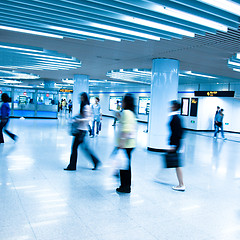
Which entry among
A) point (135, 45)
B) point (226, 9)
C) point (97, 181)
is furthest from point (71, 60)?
point (226, 9)

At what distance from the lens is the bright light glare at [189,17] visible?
14.3 feet

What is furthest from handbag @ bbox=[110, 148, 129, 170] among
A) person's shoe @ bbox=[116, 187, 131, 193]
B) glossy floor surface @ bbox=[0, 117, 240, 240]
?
glossy floor surface @ bbox=[0, 117, 240, 240]

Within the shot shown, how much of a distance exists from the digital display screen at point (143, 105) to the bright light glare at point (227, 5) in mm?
20964

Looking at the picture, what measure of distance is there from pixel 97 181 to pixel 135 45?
13.8ft

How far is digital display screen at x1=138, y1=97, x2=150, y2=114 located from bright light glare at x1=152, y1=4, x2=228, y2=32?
20.1 metres

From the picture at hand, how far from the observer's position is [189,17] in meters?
4.69

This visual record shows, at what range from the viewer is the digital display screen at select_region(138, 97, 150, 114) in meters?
25.3

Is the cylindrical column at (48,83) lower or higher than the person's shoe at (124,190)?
higher

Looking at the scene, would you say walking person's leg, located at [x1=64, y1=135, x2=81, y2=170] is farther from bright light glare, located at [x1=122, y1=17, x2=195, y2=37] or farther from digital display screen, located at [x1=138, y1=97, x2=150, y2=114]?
digital display screen, located at [x1=138, y1=97, x2=150, y2=114]

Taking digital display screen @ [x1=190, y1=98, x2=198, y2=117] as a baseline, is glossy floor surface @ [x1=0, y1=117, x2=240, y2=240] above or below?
below

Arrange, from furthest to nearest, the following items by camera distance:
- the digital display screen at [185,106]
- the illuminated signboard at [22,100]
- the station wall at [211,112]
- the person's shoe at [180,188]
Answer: the illuminated signboard at [22,100]
the digital display screen at [185,106]
the station wall at [211,112]
the person's shoe at [180,188]

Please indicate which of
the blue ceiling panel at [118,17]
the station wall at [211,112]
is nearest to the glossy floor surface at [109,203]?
the blue ceiling panel at [118,17]

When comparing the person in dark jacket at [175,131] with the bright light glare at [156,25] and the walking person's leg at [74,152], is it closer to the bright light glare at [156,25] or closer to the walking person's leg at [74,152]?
the bright light glare at [156,25]

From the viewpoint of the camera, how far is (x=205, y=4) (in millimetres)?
4242
